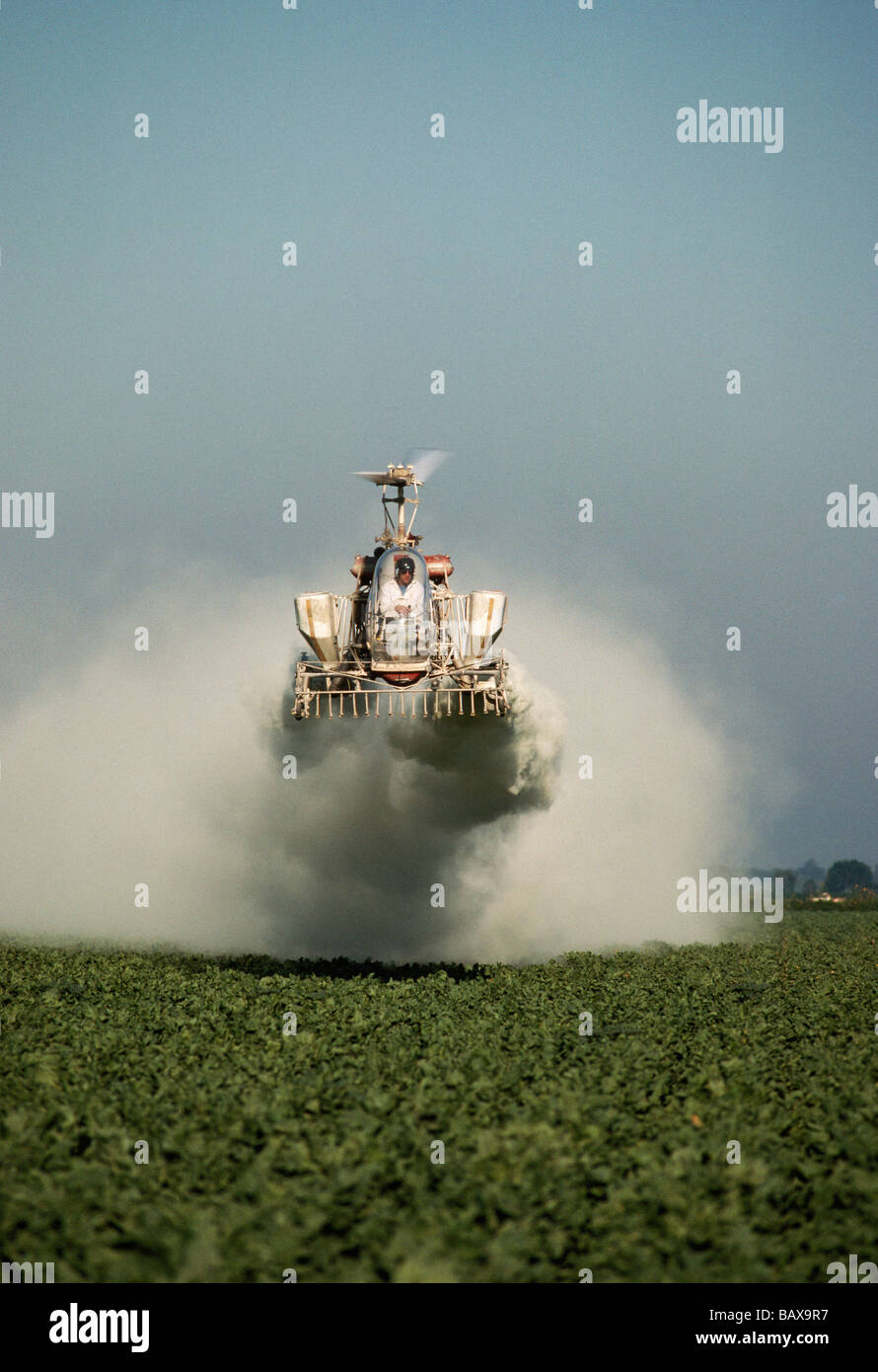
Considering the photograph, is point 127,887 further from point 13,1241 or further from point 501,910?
point 13,1241

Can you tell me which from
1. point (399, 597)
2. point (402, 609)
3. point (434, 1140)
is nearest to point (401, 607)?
point (402, 609)

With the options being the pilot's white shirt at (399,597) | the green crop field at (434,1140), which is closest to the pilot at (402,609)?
the pilot's white shirt at (399,597)

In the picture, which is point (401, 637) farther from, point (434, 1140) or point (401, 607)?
point (434, 1140)
